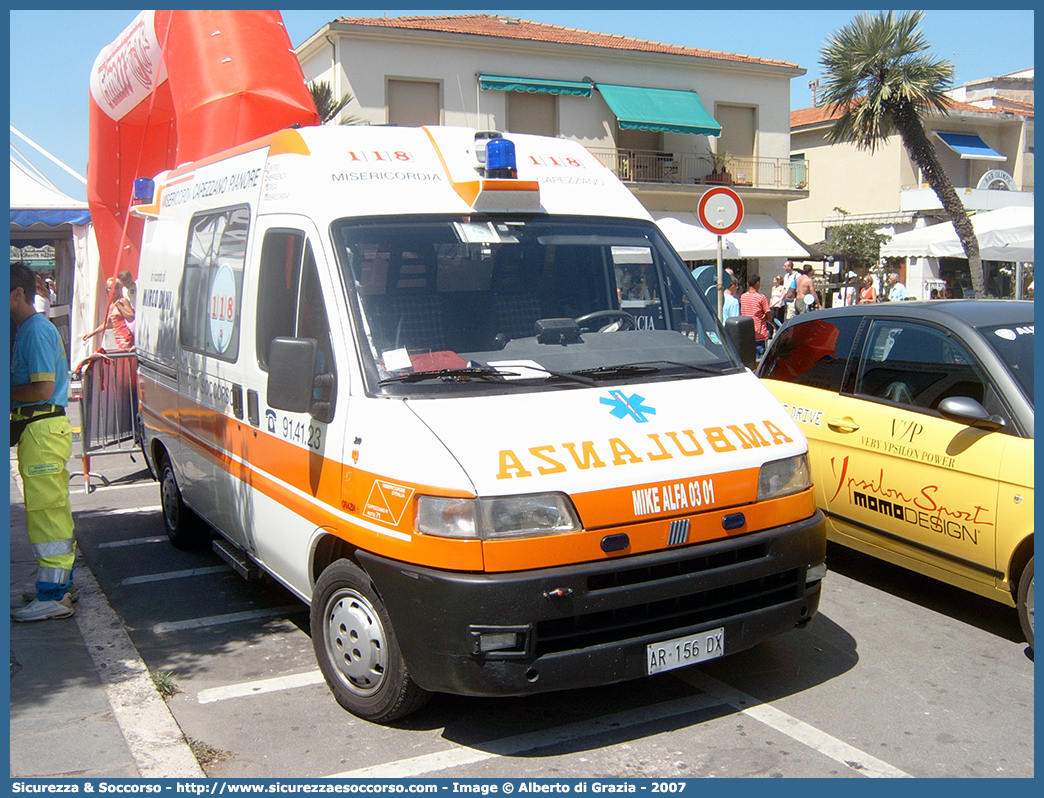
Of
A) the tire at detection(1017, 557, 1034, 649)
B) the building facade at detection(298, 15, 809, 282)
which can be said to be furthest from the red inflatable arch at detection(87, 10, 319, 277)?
the building facade at detection(298, 15, 809, 282)

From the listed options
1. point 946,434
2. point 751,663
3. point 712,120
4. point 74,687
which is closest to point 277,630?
point 74,687

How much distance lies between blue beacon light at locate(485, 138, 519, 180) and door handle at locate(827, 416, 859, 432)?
2595 mm

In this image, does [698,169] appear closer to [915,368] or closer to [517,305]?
[915,368]

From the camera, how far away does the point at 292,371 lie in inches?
162

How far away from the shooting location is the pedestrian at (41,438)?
5.48 m

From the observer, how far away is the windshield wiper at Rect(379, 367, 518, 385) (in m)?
4.07

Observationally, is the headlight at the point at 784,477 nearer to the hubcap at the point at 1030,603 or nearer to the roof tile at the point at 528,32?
the hubcap at the point at 1030,603

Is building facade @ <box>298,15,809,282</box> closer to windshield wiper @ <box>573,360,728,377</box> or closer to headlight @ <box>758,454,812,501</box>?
windshield wiper @ <box>573,360,728,377</box>

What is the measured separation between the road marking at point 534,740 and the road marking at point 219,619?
2083 millimetres

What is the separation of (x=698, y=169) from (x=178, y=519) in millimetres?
27854

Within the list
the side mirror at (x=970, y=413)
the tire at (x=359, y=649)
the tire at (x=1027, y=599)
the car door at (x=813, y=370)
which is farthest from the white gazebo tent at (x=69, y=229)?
the tire at (x=1027, y=599)

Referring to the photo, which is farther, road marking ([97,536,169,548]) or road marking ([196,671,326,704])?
road marking ([97,536,169,548])

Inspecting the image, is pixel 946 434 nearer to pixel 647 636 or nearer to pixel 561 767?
pixel 647 636

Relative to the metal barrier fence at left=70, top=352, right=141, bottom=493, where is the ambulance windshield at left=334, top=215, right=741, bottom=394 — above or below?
above
